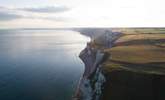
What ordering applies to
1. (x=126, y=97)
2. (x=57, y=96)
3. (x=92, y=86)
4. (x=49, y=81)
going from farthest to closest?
(x=49, y=81) < (x=57, y=96) < (x=92, y=86) < (x=126, y=97)

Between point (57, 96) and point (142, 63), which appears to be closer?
point (142, 63)

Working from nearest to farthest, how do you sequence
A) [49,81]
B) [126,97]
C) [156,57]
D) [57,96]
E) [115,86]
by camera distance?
[126,97] < [115,86] < [156,57] < [57,96] < [49,81]

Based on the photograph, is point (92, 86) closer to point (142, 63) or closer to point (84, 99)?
point (84, 99)

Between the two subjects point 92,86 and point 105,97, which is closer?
point 105,97

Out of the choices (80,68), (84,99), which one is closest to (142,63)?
(84,99)

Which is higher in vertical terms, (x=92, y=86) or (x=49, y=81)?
(x=92, y=86)

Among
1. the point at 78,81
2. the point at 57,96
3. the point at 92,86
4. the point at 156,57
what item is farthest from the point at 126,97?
the point at 78,81

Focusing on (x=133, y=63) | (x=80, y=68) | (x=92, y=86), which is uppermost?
(x=133, y=63)

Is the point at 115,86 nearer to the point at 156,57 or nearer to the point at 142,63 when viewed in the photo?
the point at 142,63

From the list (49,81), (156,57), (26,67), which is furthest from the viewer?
(26,67)
